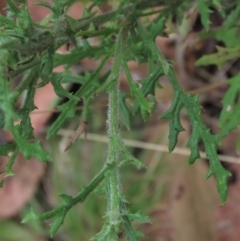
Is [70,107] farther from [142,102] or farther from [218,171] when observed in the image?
[218,171]

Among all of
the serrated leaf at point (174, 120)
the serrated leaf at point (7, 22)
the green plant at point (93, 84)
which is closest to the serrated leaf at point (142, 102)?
the green plant at point (93, 84)

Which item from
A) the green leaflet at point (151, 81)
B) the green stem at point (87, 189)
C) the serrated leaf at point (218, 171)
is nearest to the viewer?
the green stem at point (87, 189)

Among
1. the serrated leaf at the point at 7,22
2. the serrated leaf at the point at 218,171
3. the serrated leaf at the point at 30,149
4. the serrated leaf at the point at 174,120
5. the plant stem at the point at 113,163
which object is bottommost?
the serrated leaf at the point at 218,171

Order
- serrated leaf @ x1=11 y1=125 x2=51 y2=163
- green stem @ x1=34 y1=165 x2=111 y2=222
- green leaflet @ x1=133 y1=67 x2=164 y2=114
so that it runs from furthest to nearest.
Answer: green leaflet @ x1=133 y1=67 x2=164 y2=114 < green stem @ x1=34 y1=165 x2=111 y2=222 < serrated leaf @ x1=11 y1=125 x2=51 y2=163

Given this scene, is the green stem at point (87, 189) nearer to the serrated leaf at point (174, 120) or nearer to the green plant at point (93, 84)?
the green plant at point (93, 84)

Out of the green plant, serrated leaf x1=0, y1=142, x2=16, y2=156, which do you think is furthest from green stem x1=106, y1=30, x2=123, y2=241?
serrated leaf x1=0, y1=142, x2=16, y2=156

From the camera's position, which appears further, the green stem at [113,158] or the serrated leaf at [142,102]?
the serrated leaf at [142,102]

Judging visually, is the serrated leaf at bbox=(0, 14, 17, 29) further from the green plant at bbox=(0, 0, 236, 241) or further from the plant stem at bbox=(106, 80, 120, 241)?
the plant stem at bbox=(106, 80, 120, 241)

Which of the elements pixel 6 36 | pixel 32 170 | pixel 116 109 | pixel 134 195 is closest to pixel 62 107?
pixel 116 109

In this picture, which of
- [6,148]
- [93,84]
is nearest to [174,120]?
[93,84]
